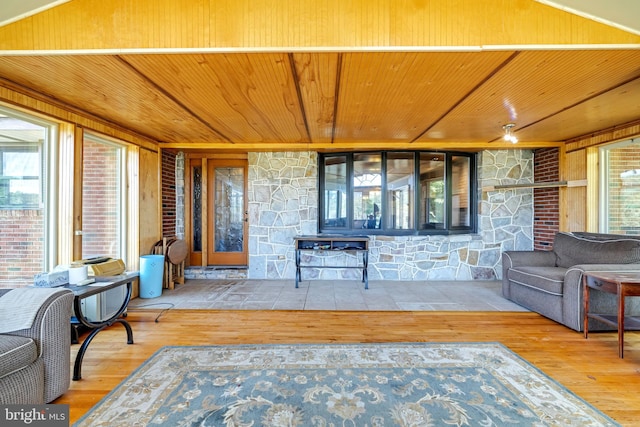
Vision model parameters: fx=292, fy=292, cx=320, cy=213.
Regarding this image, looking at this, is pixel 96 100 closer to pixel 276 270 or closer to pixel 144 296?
pixel 144 296

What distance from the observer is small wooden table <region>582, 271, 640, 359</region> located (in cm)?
237

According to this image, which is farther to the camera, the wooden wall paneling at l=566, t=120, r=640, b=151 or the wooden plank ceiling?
the wooden wall paneling at l=566, t=120, r=640, b=151

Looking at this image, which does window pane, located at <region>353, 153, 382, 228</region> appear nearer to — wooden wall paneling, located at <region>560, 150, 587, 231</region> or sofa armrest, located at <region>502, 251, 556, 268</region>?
sofa armrest, located at <region>502, 251, 556, 268</region>

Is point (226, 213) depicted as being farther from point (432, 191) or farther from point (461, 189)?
point (461, 189)

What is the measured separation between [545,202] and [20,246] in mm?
6695

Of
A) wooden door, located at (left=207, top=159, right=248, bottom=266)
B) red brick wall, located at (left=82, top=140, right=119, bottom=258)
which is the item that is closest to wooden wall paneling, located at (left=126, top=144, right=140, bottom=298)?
red brick wall, located at (left=82, top=140, right=119, bottom=258)

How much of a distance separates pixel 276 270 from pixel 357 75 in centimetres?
343

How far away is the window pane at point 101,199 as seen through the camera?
3.37 meters

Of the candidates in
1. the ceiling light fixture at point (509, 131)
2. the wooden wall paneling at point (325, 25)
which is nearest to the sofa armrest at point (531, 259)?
the ceiling light fixture at point (509, 131)

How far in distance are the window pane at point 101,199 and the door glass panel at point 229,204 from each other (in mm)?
1548

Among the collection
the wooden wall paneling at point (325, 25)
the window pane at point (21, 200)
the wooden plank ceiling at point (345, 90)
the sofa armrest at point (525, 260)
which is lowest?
the sofa armrest at point (525, 260)

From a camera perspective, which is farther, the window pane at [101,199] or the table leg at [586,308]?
the window pane at [101,199]

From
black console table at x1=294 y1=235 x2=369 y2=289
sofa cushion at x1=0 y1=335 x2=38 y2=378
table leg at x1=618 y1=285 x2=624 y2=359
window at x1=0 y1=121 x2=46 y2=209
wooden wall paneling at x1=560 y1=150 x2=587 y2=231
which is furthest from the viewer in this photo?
black console table at x1=294 y1=235 x2=369 y2=289

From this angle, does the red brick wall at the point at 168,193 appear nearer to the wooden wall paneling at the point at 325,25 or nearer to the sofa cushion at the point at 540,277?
the wooden wall paneling at the point at 325,25
